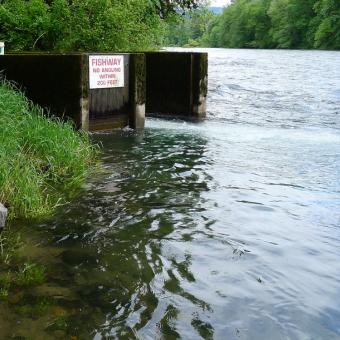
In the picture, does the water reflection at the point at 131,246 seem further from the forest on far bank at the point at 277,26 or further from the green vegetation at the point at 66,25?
the forest on far bank at the point at 277,26

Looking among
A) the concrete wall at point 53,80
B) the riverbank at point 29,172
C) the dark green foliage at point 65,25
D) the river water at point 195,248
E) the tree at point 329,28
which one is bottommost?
the river water at point 195,248

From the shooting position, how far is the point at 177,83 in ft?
47.0

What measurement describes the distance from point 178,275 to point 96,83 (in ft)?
24.8

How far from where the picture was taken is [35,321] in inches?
147

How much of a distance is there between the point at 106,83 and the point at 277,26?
83979 mm

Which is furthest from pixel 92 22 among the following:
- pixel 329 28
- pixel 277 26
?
pixel 277 26

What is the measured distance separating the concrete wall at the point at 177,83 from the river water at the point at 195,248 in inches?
164

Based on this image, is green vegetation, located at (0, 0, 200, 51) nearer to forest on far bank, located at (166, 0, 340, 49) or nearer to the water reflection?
the water reflection

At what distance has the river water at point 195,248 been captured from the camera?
3873mm

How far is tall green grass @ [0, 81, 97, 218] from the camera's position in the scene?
5.83 meters

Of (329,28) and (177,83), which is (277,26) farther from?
(177,83)

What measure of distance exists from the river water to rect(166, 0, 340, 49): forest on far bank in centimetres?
5563

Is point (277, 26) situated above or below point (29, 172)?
above

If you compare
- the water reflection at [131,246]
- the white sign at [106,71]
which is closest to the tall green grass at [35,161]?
the water reflection at [131,246]
